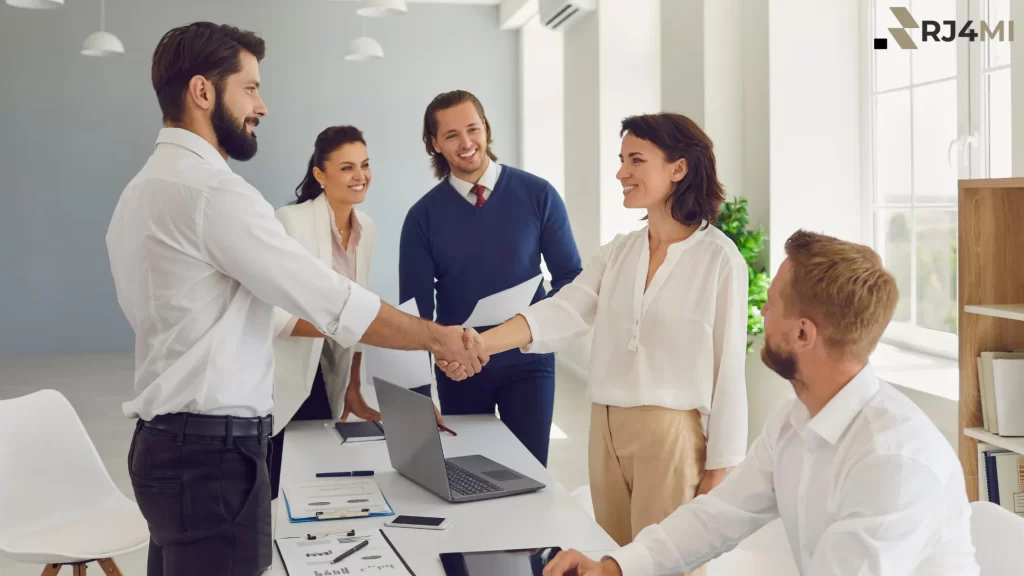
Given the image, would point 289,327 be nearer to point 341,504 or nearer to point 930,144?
point 341,504

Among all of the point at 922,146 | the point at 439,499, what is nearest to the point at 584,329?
the point at 439,499

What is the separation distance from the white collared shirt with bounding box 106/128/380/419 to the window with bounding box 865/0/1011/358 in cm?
257

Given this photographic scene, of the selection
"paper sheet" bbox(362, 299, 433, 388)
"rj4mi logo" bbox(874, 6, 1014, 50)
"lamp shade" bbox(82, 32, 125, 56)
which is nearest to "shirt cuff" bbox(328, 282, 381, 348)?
"paper sheet" bbox(362, 299, 433, 388)

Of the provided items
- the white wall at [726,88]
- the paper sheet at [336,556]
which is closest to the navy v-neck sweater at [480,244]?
the paper sheet at [336,556]

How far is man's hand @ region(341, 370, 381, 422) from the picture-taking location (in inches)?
118


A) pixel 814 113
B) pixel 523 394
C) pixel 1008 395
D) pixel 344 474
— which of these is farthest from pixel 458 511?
pixel 814 113

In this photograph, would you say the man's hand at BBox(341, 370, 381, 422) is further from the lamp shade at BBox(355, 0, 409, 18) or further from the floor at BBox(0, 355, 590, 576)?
the lamp shade at BBox(355, 0, 409, 18)

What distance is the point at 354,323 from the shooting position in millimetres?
2096

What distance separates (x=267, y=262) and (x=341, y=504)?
56 centimetres

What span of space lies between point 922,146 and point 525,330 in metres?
2.57

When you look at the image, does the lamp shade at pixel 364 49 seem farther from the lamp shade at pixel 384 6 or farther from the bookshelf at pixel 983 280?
the bookshelf at pixel 983 280

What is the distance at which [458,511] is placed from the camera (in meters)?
1.98

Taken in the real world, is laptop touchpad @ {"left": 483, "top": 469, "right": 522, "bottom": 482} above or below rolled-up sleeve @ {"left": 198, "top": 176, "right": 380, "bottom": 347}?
below

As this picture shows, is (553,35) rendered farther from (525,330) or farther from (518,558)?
(518,558)
